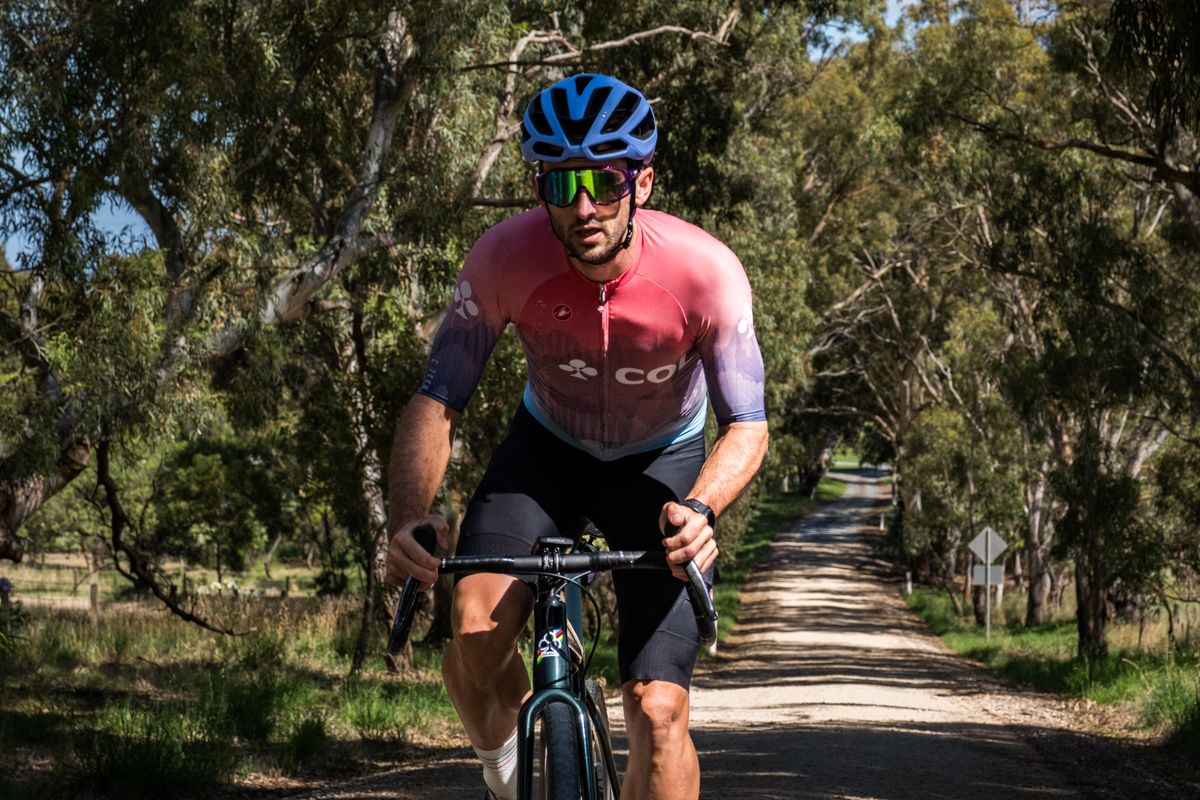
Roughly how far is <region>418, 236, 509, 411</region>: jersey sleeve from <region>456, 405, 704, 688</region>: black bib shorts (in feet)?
0.94

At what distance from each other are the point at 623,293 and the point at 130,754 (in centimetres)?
607

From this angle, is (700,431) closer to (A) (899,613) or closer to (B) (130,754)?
(B) (130,754)

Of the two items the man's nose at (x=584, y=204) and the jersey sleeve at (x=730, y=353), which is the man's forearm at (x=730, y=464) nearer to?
the jersey sleeve at (x=730, y=353)

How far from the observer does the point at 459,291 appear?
149 inches

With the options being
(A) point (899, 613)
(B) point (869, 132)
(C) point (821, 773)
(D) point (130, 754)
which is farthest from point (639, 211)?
(A) point (899, 613)

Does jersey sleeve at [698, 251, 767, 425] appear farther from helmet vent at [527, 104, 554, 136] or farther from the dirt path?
the dirt path

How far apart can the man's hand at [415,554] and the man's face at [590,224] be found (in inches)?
30.0

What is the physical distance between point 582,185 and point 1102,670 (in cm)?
1804

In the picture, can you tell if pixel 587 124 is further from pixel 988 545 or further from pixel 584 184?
pixel 988 545

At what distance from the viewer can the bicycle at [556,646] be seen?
10.4 ft

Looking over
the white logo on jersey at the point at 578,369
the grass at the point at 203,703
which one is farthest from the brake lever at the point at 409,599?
the grass at the point at 203,703

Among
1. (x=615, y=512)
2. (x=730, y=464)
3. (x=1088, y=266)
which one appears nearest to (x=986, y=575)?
(x=1088, y=266)

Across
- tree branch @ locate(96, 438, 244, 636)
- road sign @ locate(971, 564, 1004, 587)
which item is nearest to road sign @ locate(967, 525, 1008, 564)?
road sign @ locate(971, 564, 1004, 587)

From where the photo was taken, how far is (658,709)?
3576mm
